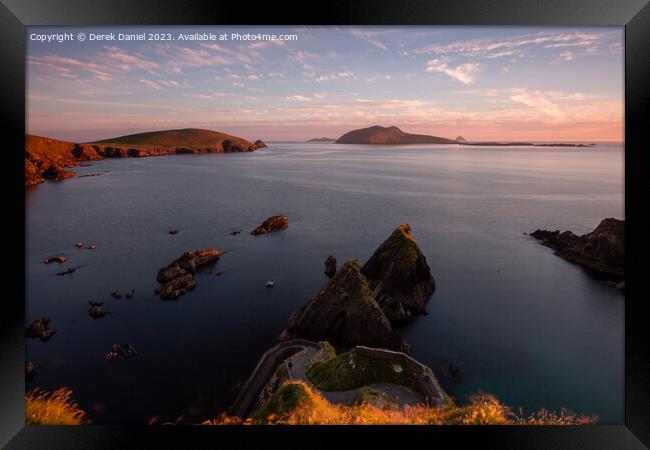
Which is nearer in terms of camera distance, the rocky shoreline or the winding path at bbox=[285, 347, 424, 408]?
the winding path at bbox=[285, 347, 424, 408]

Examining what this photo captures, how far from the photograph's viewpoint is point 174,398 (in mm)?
17875

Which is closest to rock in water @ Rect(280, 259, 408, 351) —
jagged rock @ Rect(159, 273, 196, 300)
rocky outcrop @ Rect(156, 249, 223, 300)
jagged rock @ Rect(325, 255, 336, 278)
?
jagged rock @ Rect(325, 255, 336, 278)

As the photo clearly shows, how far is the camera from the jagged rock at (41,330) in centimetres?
2141

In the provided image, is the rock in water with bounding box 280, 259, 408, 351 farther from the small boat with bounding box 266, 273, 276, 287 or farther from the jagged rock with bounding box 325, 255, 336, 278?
the jagged rock with bounding box 325, 255, 336, 278

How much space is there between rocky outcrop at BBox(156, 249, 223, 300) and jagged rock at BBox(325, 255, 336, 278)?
10577 mm

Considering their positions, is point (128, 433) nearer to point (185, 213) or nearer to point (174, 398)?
point (174, 398)

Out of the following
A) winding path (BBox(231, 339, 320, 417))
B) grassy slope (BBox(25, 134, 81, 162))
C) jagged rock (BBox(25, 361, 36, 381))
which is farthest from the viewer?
grassy slope (BBox(25, 134, 81, 162))

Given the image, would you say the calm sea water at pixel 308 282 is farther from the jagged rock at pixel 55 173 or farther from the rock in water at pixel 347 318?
the jagged rock at pixel 55 173

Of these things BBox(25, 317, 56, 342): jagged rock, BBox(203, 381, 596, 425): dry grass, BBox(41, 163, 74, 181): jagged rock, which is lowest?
BBox(25, 317, 56, 342): jagged rock

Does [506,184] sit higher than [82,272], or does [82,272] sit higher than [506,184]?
[506,184]

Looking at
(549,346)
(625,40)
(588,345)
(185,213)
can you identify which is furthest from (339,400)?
(185,213)

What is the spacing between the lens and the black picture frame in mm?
6988

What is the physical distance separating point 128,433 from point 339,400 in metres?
7.80

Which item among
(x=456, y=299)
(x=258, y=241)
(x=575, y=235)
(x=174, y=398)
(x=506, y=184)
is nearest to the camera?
(x=174, y=398)
